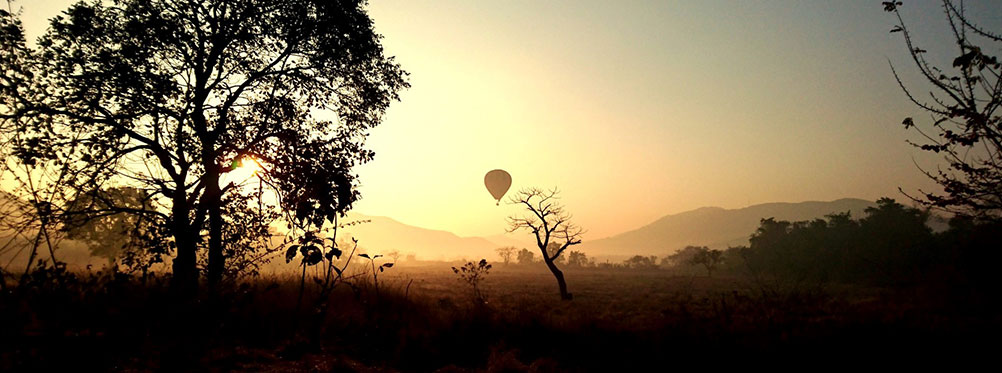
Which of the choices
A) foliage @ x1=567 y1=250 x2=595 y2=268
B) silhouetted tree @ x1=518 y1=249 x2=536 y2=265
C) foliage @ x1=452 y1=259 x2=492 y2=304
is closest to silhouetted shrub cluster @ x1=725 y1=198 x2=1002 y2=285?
foliage @ x1=452 y1=259 x2=492 y2=304

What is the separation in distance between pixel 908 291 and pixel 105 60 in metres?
44.7

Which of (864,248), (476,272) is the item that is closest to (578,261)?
(864,248)

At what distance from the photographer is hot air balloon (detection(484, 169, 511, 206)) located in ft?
138

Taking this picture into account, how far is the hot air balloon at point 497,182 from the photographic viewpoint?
42156mm

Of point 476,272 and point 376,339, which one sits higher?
point 476,272

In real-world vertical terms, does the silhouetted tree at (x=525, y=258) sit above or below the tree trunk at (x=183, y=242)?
below

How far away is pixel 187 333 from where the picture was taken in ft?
18.0

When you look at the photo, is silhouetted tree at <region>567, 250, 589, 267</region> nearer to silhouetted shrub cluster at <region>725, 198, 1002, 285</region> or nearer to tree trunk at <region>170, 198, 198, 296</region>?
silhouetted shrub cluster at <region>725, 198, 1002, 285</region>

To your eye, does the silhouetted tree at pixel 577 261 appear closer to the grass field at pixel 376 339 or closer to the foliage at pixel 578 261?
the foliage at pixel 578 261

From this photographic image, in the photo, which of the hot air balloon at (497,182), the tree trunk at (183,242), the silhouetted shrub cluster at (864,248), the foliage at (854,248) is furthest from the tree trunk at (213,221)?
the foliage at (854,248)

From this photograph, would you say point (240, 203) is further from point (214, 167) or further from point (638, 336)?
point (638, 336)

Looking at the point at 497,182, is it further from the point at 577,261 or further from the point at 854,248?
the point at 577,261

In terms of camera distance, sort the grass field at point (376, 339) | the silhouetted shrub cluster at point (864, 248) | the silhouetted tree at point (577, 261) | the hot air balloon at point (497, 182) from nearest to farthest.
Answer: the grass field at point (376, 339) → the silhouetted shrub cluster at point (864, 248) → the hot air balloon at point (497, 182) → the silhouetted tree at point (577, 261)

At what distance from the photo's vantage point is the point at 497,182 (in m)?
42.8
